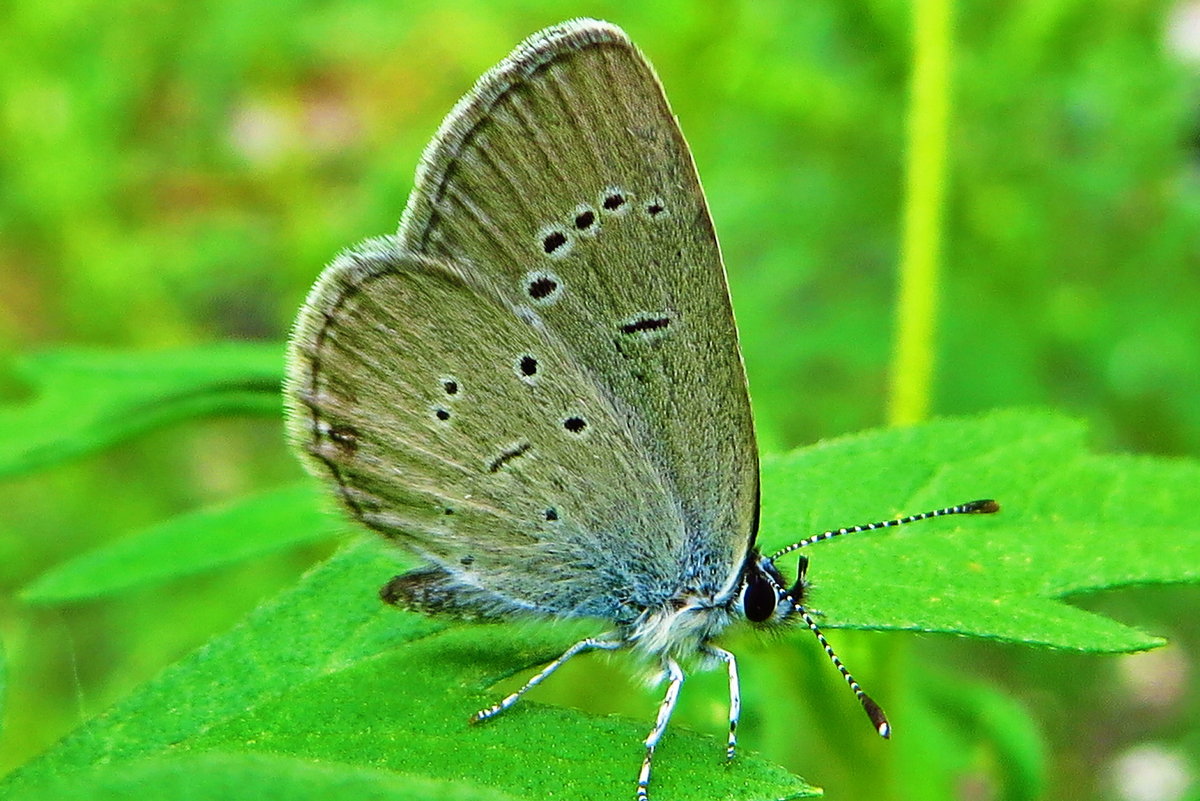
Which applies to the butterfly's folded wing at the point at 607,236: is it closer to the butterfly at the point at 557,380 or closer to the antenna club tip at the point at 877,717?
the butterfly at the point at 557,380

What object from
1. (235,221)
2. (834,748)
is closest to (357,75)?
(235,221)

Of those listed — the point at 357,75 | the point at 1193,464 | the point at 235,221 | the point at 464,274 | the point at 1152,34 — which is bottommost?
the point at 464,274

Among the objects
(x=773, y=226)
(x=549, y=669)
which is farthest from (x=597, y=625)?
(x=773, y=226)

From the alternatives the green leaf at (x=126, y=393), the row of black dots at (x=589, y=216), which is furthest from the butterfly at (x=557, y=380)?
the green leaf at (x=126, y=393)

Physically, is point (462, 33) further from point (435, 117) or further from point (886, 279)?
point (886, 279)

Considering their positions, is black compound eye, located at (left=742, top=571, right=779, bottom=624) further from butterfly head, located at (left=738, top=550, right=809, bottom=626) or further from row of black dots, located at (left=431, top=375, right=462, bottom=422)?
row of black dots, located at (left=431, top=375, right=462, bottom=422)

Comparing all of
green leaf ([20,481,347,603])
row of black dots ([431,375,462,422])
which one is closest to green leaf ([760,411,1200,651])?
row of black dots ([431,375,462,422])

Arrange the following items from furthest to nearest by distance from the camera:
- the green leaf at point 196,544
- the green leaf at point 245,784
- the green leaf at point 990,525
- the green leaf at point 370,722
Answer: the green leaf at point 196,544, the green leaf at point 990,525, the green leaf at point 370,722, the green leaf at point 245,784
